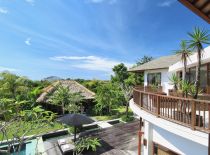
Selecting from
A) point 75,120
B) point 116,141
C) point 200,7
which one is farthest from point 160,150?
point 200,7

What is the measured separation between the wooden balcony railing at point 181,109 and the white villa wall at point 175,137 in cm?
21

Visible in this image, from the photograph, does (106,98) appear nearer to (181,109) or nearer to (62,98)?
(62,98)

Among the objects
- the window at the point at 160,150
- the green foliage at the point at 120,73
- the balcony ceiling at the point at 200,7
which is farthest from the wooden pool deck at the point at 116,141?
the green foliage at the point at 120,73

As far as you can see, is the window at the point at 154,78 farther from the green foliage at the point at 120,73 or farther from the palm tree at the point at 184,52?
the green foliage at the point at 120,73

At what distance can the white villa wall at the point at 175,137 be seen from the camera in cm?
639

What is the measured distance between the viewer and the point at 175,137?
8.97m

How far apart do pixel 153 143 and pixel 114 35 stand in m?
18.7

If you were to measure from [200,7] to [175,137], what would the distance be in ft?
22.2

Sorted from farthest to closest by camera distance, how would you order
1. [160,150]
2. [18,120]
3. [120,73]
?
[120,73], [160,150], [18,120]

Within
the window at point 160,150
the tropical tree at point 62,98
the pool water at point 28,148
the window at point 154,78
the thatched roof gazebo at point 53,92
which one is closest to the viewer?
the window at point 160,150

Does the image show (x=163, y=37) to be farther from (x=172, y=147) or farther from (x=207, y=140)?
(x=207, y=140)

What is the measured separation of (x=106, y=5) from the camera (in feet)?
57.3

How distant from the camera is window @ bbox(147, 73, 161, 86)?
22.2m

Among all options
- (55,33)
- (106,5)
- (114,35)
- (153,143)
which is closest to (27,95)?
(55,33)
